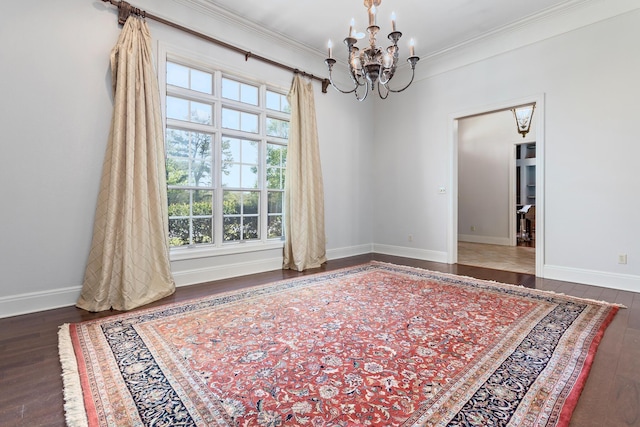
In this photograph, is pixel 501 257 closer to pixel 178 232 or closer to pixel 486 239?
pixel 486 239

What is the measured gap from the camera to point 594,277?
372 cm

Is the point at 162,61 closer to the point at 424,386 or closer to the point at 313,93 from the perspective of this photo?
the point at 313,93

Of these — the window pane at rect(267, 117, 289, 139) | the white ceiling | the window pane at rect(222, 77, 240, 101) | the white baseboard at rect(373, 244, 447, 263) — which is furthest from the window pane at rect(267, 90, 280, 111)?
the white baseboard at rect(373, 244, 447, 263)

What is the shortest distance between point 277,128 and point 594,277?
4.52m

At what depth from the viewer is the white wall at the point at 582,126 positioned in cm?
354

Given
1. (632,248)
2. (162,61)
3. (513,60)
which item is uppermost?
(513,60)

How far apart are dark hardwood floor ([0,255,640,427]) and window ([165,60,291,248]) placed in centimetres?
109

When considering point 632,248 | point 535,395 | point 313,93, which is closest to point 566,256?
point 632,248

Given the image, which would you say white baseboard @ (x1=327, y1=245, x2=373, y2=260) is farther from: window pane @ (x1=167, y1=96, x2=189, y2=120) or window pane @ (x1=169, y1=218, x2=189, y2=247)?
window pane @ (x1=167, y1=96, x2=189, y2=120)

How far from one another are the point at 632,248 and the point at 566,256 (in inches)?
24.0

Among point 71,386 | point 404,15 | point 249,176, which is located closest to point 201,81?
point 249,176

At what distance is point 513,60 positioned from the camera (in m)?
4.40

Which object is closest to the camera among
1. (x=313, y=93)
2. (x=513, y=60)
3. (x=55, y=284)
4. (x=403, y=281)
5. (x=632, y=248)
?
(x=55, y=284)

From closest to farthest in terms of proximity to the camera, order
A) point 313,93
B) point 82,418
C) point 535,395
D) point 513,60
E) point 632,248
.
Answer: point 82,418 < point 535,395 < point 632,248 < point 513,60 < point 313,93
